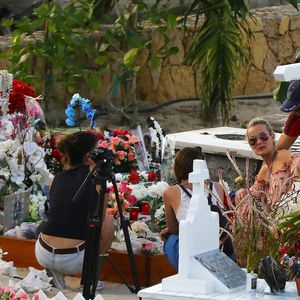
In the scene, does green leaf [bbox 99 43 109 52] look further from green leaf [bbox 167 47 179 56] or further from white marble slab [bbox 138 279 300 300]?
white marble slab [bbox 138 279 300 300]

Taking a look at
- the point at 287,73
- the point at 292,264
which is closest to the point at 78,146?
the point at 292,264

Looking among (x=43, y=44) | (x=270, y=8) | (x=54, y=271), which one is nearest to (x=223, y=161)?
(x=54, y=271)

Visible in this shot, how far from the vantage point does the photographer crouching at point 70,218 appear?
7.21 meters

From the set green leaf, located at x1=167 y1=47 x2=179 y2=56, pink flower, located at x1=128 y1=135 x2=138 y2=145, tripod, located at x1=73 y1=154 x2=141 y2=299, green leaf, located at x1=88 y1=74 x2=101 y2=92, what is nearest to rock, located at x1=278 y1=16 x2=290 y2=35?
green leaf, located at x1=167 y1=47 x2=179 y2=56

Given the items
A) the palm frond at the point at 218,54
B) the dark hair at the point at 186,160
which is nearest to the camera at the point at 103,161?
the dark hair at the point at 186,160

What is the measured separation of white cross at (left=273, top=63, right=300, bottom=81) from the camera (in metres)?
4.77

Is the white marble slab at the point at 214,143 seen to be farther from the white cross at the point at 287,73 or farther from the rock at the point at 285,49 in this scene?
the rock at the point at 285,49

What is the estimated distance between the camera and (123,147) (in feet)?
30.4

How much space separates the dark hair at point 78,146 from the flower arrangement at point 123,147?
1734 mm

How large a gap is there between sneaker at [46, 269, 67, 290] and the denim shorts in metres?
0.08

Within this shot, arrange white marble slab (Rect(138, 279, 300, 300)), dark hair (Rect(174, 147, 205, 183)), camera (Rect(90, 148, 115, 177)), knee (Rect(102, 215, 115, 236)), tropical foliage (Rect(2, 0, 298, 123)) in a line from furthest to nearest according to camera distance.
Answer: tropical foliage (Rect(2, 0, 298, 123)) → knee (Rect(102, 215, 115, 236)) → dark hair (Rect(174, 147, 205, 183)) → camera (Rect(90, 148, 115, 177)) → white marble slab (Rect(138, 279, 300, 300))

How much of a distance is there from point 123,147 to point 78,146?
6.62 ft

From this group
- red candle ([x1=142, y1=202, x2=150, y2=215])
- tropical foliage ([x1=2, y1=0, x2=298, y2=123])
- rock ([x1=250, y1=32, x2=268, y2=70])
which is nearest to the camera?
red candle ([x1=142, y1=202, x2=150, y2=215])

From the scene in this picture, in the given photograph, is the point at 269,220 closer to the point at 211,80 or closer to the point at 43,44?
the point at 211,80
